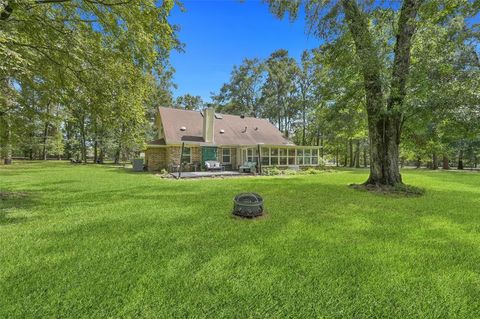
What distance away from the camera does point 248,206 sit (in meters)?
5.44

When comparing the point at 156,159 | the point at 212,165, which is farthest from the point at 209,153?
the point at 156,159

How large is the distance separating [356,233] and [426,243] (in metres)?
1.05

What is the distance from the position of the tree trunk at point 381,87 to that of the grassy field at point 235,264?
4.19 metres

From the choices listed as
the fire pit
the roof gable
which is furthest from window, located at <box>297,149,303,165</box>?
the fire pit

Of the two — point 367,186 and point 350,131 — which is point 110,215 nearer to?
point 367,186

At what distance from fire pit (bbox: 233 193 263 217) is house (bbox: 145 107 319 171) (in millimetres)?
11677

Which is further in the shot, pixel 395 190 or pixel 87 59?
pixel 395 190

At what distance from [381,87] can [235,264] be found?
8.97m

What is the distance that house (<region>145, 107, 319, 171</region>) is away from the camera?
1917 cm

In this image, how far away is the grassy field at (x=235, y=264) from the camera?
2.39 meters

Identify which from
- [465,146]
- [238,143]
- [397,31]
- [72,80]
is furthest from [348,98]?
[465,146]

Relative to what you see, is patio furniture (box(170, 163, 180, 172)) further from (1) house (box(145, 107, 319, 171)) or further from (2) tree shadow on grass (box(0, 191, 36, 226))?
(2) tree shadow on grass (box(0, 191, 36, 226))

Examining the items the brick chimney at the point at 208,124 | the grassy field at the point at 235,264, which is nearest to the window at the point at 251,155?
the brick chimney at the point at 208,124

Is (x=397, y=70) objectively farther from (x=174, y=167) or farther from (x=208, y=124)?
(x=174, y=167)
